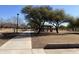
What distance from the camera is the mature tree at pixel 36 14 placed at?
5.18 m

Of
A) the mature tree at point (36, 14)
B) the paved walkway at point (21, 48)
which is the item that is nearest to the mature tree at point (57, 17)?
the mature tree at point (36, 14)

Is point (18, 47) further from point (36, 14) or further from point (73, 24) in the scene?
point (73, 24)

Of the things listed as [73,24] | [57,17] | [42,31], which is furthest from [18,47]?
[73,24]

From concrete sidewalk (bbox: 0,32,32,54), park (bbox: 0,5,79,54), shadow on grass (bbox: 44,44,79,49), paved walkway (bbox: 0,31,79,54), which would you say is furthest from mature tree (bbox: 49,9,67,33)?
concrete sidewalk (bbox: 0,32,32,54)

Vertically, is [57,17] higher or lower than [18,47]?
higher

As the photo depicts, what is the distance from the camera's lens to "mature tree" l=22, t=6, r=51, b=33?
5180 mm

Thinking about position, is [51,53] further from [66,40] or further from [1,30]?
[1,30]

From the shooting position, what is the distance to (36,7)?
204 inches

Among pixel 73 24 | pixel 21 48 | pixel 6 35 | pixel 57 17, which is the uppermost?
pixel 57 17

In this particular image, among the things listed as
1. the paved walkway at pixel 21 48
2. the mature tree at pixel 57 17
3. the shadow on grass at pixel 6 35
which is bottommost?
the paved walkway at pixel 21 48

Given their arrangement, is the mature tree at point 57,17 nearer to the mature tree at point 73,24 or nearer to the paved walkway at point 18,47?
the mature tree at point 73,24

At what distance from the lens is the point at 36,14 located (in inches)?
205

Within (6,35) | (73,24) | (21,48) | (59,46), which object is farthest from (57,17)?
(6,35)
